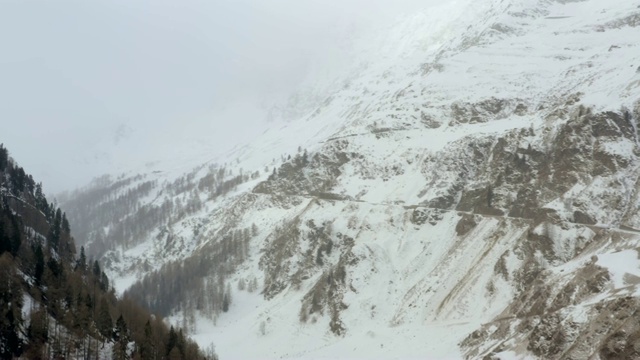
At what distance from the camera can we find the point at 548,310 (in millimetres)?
86938

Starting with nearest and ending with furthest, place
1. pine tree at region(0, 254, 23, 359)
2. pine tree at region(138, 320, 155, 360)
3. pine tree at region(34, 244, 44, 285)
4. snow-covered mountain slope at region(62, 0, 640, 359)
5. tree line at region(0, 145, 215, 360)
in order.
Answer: pine tree at region(0, 254, 23, 359) < tree line at region(0, 145, 215, 360) < pine tree at region(138, 320, 155, 360) < pine tree at region(34, 244, 44, 285) < snow-covered mountain slope at region(62, 0, 640, 359)

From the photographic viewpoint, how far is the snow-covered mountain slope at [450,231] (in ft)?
306

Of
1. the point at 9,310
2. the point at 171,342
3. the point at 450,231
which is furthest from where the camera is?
the point at 450,231

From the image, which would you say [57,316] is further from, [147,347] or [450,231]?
[450,231]

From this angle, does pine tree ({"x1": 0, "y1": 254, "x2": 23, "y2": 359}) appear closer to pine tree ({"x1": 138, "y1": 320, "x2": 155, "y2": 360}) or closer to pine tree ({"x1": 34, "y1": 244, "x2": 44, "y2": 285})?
pine tree ({"x1": 34, "y1": 244, "x2": 44, "y2": 285})

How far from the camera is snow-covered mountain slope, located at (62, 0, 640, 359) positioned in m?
93.4

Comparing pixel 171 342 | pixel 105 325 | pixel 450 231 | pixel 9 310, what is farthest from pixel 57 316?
pixel 450 231

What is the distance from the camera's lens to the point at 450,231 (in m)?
128

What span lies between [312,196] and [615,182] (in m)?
76.7

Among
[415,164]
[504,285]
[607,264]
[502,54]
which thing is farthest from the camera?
[502,54]

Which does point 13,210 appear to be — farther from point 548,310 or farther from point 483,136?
point 483,136

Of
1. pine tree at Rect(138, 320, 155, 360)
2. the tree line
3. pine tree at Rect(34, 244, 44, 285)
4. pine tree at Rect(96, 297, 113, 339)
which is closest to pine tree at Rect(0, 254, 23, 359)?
the tree line

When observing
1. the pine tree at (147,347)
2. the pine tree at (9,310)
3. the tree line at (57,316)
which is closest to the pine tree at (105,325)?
the tree line at (57,316)

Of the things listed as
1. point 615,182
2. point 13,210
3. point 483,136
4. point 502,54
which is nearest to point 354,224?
point 483,136
